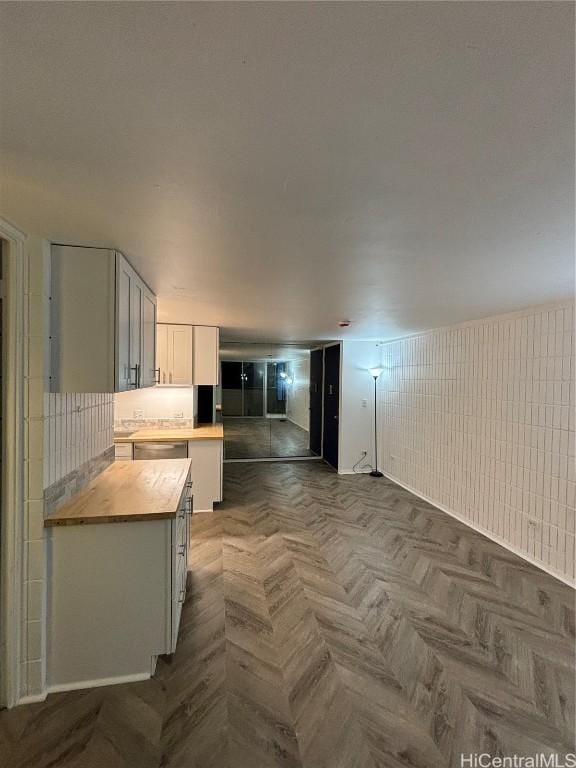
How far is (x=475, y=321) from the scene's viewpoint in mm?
3756

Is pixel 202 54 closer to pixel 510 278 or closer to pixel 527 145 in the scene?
pixel 527 145

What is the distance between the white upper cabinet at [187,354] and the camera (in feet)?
14.2

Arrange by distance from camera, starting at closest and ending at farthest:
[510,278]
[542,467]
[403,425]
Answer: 1. [510,278]
2. [542,467]
3. [403,425]

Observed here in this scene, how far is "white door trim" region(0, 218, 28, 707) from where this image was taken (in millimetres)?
1643

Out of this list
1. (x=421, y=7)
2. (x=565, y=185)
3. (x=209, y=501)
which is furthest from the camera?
(x=209, y=501)

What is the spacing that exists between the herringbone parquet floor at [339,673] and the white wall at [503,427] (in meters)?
0.43

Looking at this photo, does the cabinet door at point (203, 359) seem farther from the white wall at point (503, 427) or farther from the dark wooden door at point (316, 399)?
the dark wooden door at point (316, 399)

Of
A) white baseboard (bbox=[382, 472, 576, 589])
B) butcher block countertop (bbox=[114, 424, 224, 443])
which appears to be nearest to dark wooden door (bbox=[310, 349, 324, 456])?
white baseboard (bbox=[382, 472, 576, 589])

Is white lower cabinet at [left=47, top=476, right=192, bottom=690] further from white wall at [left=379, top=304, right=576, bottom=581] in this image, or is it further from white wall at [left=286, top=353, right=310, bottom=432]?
white wall at [left=286, top=353, right=310, bottom=432]

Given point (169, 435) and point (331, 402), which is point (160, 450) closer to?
point (169, 435)

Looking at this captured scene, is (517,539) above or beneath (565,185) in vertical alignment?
beneath

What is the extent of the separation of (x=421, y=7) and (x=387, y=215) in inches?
31.2

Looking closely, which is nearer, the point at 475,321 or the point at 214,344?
the point at 475,321

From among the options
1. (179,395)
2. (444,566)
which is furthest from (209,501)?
(444,566)
